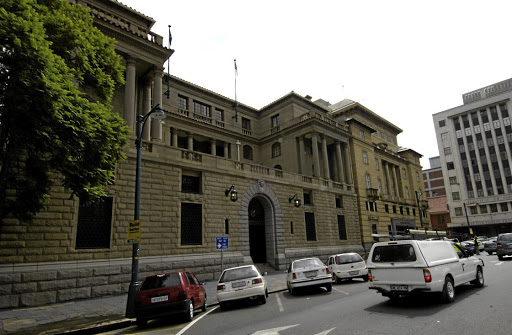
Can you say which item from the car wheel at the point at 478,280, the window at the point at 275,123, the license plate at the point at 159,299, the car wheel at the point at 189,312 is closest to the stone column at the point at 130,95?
the license plate at the point at 159,299

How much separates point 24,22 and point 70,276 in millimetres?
10574

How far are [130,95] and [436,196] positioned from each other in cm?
8999

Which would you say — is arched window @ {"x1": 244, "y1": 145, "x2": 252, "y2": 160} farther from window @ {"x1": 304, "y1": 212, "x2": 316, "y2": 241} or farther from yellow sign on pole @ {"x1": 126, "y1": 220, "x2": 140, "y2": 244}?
yellow sign on pole @ {"x1": 126, "y1": 220, "x2": 140, "y2": 244}

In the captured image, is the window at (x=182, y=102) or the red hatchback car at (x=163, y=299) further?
the window at (x=182, y=102)

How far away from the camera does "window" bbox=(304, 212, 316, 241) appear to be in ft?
90.0

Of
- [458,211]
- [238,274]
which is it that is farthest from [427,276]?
[458,211]

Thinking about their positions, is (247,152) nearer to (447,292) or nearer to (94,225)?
(94,225)

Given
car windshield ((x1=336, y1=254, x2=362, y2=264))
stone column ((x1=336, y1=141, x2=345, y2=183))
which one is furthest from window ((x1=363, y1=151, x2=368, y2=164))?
car windshield ((x1=336, y1=254, x2=362, y2=264))

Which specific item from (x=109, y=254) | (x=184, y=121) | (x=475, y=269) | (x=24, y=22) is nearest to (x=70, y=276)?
(x=109, y=254)

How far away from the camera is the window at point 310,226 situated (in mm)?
27422

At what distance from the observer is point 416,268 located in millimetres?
8609

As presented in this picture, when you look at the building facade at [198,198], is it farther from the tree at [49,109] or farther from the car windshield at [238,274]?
the car windshield at [238,274]

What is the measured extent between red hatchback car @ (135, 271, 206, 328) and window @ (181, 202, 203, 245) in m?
9.31

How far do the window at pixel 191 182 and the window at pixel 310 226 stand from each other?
1118 centimetres
